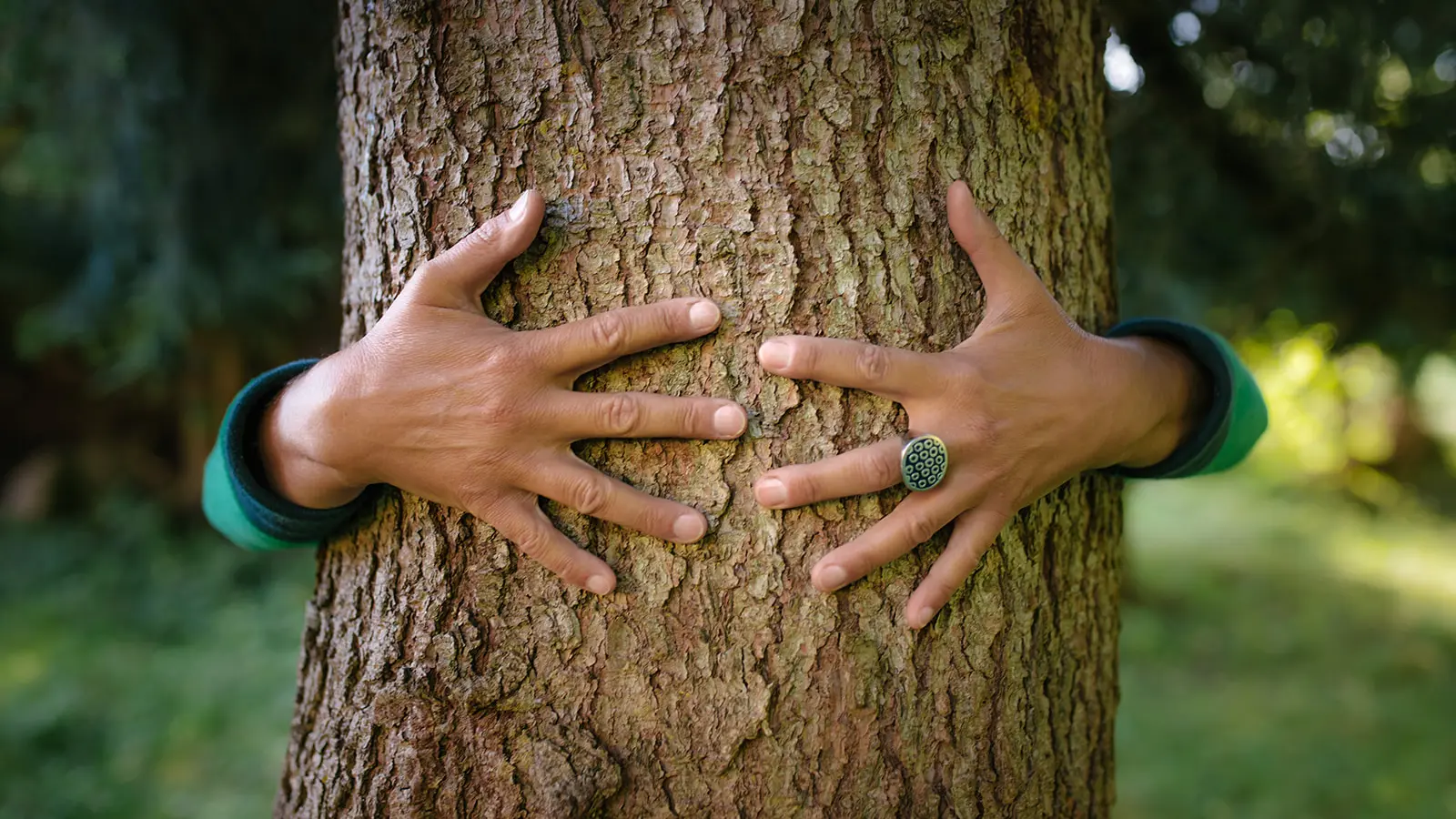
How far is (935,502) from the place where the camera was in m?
1.23

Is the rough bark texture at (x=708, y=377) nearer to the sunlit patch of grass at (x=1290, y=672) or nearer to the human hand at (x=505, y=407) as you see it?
the human hand at (x=505, y=407)

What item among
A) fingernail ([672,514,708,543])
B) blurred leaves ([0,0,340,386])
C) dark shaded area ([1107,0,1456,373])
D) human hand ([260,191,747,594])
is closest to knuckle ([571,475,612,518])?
human hand ([260,191,747,594])

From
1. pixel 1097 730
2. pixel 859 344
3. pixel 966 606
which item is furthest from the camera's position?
pixel 1097 730

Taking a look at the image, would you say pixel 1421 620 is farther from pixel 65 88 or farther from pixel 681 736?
pixel 65 88

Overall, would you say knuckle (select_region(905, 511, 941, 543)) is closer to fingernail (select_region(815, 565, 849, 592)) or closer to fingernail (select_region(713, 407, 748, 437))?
fingernail (select_region(815, 565, 849, 592))

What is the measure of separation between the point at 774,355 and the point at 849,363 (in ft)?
0.34

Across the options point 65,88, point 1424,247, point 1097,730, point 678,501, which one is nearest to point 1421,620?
point 1424,247

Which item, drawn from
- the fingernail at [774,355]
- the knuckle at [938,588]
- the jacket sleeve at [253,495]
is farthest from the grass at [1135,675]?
the fingernail at [774,355]

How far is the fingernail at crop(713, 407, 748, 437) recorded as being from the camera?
1.20m

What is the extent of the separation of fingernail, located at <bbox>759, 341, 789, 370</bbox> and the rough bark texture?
4 cm

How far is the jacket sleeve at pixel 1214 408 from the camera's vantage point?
4.73ft

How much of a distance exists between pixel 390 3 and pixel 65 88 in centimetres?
347

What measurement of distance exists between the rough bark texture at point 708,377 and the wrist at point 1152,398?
0.87ft

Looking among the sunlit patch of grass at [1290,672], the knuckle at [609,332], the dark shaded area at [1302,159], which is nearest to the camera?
the knuckle at [609,332]
